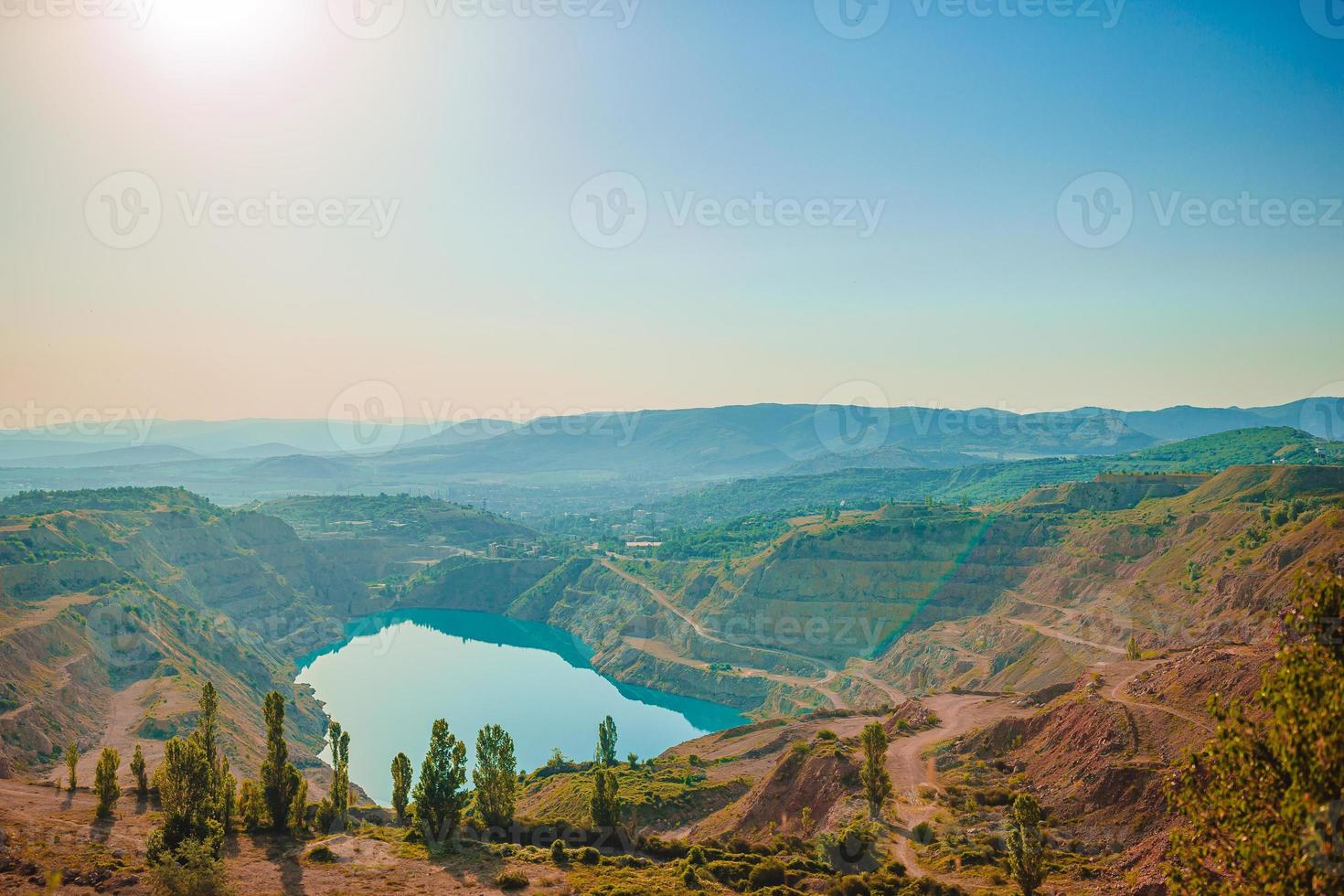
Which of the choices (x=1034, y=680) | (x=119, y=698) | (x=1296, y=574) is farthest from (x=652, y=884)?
(x=119, y=698)

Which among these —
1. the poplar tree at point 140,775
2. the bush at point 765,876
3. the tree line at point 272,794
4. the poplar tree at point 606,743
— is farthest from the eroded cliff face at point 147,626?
the bush at point 765,876

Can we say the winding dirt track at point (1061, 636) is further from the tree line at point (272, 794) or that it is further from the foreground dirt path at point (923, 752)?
the tree line at point (272, 794)

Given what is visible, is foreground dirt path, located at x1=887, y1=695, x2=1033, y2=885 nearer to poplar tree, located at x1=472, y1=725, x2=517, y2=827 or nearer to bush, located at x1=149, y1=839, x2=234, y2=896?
poplar tree, located at x1=472, y1=725, x2=517, y2=827

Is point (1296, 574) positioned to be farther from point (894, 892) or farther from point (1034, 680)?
point (1034, 680)

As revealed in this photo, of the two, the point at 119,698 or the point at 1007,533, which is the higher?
the point at 1007,533

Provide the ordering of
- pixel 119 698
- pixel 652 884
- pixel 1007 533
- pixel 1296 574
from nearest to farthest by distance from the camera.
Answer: pixel 1296 574 < pixel 652 884 < pixel 119 698 < pixel 1007 533

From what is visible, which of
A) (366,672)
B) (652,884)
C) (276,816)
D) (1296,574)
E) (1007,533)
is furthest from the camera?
(366,672)
